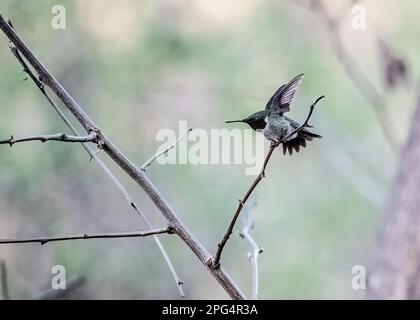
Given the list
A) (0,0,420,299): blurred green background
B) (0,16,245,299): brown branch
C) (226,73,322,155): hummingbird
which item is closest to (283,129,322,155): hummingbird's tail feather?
(226,73,322,155): hummingbird

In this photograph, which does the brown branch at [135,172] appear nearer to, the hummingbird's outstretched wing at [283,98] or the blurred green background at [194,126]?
the hummingbird's outstretched wing at [283,98]

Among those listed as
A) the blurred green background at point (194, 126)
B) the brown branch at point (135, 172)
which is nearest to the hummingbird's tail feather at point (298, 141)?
the brown branch at point (135, 172)

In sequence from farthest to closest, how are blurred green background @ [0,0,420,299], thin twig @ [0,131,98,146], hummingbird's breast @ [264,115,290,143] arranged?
1. blurred green background @ [0,0,420,299]
2. hummingbird's breast @ [264,115,290,143]
3. thin twig @ [0,131,98,146]

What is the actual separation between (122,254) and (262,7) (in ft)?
3.67

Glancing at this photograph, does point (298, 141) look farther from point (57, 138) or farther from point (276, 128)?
point (57, 138)

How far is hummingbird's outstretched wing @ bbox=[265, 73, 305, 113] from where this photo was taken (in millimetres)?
718

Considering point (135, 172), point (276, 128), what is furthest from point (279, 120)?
point (135, 172)

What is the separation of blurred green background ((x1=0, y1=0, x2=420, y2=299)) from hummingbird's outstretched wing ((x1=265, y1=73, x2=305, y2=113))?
128cm

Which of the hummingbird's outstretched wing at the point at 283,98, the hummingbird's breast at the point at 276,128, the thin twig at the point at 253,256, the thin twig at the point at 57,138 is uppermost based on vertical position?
the hummingbird's outstretched wing at the point at 283,98

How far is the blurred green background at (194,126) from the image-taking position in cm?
221

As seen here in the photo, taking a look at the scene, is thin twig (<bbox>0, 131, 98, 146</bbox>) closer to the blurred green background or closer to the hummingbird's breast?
the hummingbird's breast

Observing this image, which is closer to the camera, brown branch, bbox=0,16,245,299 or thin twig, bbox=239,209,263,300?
brown branch, bbox=0,16,245,299

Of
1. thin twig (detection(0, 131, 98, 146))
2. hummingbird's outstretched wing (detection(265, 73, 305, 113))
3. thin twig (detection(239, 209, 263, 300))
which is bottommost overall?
thin twig (detection(239, 209, 263, 300))
